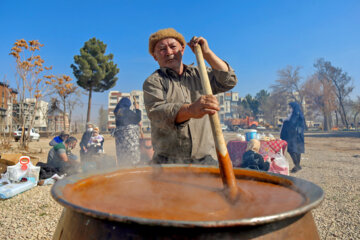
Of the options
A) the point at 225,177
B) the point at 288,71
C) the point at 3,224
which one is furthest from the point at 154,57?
the point at 288,71

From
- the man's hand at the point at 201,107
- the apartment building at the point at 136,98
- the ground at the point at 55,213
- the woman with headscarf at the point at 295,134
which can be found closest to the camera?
the man's hand at the point at 201,107

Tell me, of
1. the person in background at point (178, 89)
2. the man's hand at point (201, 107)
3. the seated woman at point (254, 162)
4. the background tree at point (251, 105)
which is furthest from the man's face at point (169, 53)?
the background tree at point (251, 105)

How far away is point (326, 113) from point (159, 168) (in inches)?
1480

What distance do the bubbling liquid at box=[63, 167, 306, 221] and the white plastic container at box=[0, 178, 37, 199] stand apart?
3.61 m

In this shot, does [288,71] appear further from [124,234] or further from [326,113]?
[124,234]

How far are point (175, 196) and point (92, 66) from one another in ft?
84.6

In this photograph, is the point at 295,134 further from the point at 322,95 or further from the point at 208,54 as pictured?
the point at 322,95

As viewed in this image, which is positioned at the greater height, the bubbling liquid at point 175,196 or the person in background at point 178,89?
the person in background at point 178,89

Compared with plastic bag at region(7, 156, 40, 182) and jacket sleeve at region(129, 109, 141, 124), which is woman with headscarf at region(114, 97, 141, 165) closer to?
jacket sleeve at region(129, 109, 141, 124)

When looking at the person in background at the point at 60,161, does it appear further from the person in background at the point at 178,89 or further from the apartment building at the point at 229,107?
the apartment building at the point at 229,107

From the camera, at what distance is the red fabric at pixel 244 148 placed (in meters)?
5.02

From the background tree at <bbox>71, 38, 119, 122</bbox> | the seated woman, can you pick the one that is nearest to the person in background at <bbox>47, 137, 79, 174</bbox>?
the seated woman

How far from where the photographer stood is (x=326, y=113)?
33.0 meters

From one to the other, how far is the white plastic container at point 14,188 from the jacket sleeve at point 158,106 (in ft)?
12.4
